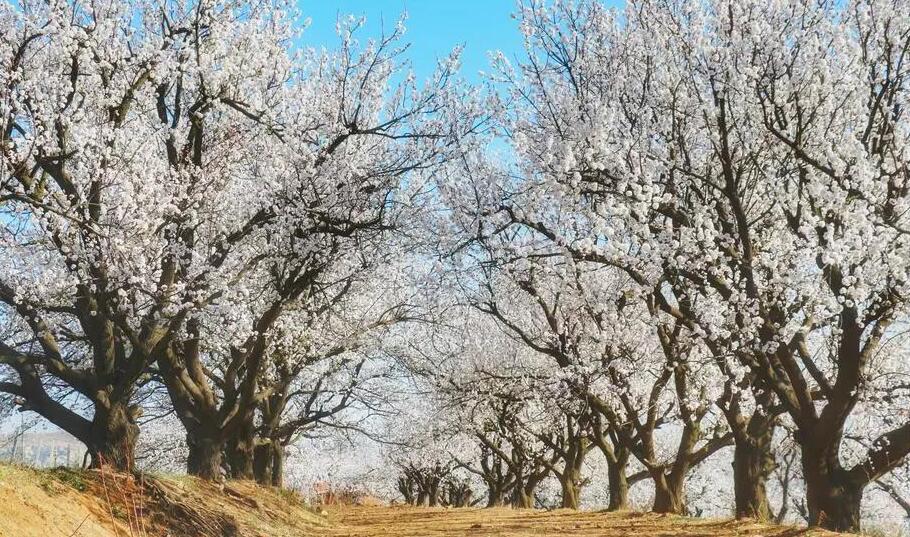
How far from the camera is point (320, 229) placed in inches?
556

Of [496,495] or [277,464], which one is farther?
[496,495]

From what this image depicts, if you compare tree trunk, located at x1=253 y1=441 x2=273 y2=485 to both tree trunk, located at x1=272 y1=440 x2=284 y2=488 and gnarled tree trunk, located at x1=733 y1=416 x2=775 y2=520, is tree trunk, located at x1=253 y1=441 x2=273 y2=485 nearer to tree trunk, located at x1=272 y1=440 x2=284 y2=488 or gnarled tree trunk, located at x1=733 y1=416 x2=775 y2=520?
tree trunk, located at x1=272 y1=440 x2=284 y2=488

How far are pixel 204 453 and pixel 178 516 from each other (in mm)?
6220

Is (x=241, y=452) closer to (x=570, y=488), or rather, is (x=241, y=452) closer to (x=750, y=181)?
(x=750, y=181)

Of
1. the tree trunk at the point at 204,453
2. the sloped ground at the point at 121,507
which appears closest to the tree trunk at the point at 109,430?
the sloped ground at the point at 121,507

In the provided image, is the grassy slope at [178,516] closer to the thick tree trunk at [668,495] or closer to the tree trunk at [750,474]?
the tree trunk at [750,474]

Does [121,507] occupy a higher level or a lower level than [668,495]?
higher

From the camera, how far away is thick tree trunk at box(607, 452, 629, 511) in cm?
2105

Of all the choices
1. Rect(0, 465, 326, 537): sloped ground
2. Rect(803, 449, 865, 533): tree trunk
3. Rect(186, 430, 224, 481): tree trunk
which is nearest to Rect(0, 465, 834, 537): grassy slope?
Rect(0, 465, 326, 537): sloped ground

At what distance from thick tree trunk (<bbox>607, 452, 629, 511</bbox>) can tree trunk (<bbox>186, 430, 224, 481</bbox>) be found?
11.3 meters

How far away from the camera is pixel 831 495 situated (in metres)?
10.4

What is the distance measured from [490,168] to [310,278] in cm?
419

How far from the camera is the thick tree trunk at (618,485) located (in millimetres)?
21047

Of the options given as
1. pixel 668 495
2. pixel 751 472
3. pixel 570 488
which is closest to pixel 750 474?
pixel 751 472
